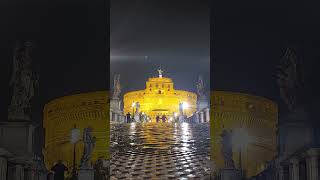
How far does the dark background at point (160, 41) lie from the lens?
24.0 feet

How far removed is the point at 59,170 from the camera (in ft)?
23.9

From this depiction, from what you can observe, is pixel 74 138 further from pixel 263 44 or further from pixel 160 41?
pixel 263 44

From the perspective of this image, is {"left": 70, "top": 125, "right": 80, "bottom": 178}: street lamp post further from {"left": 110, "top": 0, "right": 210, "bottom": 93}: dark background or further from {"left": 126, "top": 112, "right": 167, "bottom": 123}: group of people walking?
{"left": 110, "top": 0, "right": 210, "bottom": 93}: dark background

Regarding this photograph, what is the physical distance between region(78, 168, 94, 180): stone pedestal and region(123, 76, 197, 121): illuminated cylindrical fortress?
810 mm

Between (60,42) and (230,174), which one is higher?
(60,42)

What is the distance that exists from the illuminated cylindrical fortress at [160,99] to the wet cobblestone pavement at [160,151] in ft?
0.54

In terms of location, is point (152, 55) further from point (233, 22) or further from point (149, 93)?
point (233, 22)

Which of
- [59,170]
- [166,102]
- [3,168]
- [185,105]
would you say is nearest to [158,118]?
[166,102]

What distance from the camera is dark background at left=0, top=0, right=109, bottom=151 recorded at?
7312mm

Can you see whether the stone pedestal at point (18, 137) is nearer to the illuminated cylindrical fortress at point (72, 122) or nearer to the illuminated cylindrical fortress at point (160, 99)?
the illuminated cylindrical fortress at point (72, 122)

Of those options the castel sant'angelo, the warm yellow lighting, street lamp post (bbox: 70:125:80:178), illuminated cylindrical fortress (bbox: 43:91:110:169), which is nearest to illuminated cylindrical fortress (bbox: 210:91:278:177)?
the castel sant'angelo

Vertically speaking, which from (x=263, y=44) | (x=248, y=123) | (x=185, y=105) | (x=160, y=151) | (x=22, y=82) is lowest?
(x=160, y=151)

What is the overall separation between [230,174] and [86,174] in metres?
1.69

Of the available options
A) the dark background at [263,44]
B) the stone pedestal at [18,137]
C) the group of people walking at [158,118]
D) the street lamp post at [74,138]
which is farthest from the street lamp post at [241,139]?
the stone pedestal at [18,137]
